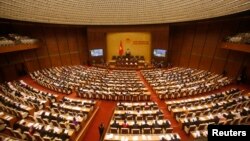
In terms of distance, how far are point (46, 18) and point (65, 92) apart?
33.2 ft

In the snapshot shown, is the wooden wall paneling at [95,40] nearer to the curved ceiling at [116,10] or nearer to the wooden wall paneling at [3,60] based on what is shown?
the curved ceiling at [116,10]

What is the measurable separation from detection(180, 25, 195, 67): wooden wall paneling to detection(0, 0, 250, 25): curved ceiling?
4077 millimetres

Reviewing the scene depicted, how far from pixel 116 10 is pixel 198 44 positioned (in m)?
12.3

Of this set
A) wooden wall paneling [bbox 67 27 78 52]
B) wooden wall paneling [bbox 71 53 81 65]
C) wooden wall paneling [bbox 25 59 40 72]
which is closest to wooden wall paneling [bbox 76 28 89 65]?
wooden wall paneling [bbox 71 53 81 65]

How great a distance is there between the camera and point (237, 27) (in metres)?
20.1

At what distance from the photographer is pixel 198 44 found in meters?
25.5

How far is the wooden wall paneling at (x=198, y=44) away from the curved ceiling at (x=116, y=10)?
367 cm

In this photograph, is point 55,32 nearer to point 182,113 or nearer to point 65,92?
point 65,92

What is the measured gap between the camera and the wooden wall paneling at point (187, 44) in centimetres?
2678

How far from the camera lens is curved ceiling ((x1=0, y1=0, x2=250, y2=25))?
645 inches

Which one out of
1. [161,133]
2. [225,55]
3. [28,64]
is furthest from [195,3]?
[28,64]

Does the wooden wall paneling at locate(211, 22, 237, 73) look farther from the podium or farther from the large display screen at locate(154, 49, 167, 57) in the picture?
the podium

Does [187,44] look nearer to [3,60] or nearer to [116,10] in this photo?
[116,10]

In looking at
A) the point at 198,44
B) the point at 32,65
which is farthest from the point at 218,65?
the point at 32,65
